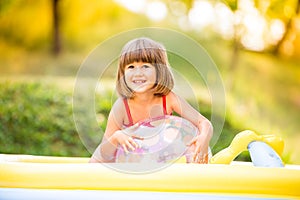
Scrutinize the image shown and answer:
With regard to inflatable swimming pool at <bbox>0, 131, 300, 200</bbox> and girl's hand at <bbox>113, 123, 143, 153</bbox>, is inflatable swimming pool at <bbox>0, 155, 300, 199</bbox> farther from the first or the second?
girl's hand at <bbox>113, 123, 143, 153</bbox>

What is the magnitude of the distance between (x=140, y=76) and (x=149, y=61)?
0.21 feet

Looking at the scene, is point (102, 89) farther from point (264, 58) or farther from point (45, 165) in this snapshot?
point (45, 165)

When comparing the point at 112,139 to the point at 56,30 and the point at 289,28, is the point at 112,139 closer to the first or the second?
the point at 56,30

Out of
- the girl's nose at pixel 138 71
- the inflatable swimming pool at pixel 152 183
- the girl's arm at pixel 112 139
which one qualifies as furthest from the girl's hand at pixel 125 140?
the girl's nose at pixel 138 71

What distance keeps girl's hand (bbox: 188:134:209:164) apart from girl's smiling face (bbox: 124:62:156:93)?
10.2 inches

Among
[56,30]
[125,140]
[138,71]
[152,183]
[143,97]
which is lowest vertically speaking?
[152,183]

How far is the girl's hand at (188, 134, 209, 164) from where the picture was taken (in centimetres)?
192

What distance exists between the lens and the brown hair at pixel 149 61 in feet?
6.60

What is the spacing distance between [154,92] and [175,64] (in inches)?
8.4

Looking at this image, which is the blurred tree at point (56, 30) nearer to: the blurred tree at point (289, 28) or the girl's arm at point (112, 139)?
the blurred tree at point (289, 28)

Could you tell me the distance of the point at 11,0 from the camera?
4.45 m

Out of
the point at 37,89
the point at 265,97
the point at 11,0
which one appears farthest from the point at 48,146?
the point at 265,97

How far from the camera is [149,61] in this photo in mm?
2018

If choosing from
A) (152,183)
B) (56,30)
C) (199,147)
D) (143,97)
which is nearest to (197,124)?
(199,147)
